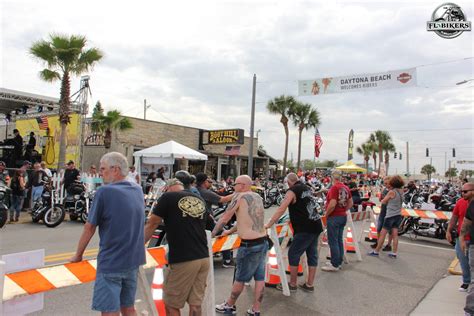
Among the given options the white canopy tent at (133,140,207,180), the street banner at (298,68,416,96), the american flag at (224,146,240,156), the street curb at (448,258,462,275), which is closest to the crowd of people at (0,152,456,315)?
the street curb at (448,258,462,275)

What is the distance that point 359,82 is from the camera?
14.9 metres

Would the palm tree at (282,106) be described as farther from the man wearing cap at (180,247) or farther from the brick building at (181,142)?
the man wearing cap at (180,247)

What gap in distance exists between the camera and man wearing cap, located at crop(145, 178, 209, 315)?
3.24 meters

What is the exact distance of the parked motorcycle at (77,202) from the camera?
11194 mm

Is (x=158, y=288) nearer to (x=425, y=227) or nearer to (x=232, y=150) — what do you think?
(x=425, y=227)

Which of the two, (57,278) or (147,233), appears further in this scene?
(147,233)

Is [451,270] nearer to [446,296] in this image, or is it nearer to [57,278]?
[446,296]

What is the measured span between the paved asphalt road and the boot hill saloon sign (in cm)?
1723

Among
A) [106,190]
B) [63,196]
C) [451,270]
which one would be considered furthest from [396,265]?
[63,196]

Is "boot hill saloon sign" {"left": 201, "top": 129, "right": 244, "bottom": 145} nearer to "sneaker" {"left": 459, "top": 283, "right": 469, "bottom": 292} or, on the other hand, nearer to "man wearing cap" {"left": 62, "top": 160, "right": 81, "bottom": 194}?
"man wearing cap" {"left": 62, "top": 160, "right": 81, "bottom": 194}

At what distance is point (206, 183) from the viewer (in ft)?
21.7

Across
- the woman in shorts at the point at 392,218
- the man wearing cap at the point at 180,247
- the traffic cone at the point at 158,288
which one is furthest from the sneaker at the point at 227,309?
the woman in shorts at the point at 392,218

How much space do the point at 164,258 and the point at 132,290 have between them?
0.60m

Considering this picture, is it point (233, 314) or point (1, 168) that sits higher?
point (1, 168)
